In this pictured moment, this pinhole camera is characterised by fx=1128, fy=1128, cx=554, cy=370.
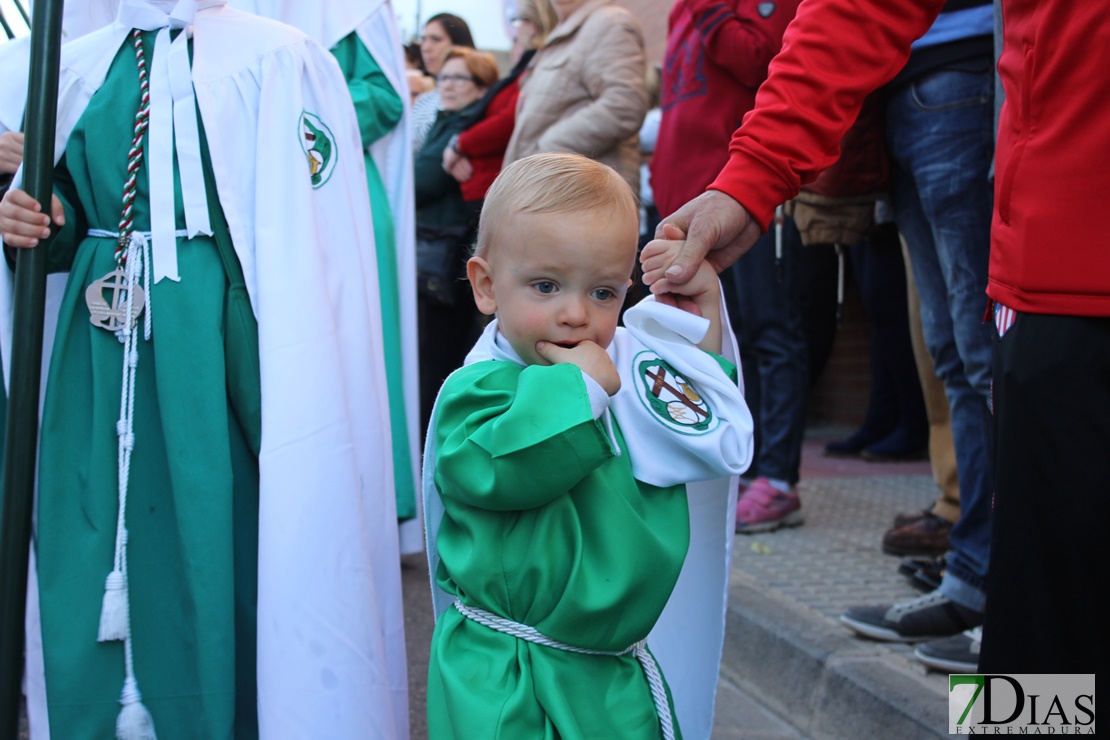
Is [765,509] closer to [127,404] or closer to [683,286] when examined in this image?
[683,286]

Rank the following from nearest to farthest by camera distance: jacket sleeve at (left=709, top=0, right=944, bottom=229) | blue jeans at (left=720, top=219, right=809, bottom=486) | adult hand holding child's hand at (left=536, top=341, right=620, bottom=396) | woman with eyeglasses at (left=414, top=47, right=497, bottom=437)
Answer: adult hand holding child's hand at (left=536, top=341, right=620, bottom=396)
jacket sleeve at (left=709, top=0, right=944, bottom=229)
blue jeans at (left=720, top=219, right=809, bottom=486)
woman with eyeglasses at (left=414, top=47, right=497, bottom=437)

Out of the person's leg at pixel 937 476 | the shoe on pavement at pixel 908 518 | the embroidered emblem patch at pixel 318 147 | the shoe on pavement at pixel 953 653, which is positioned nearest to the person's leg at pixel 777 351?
the shoe on pavement at pixel 908 518

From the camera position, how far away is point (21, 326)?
76.9 inches

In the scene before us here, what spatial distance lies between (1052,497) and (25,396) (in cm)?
165

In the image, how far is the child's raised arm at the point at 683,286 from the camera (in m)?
1.80

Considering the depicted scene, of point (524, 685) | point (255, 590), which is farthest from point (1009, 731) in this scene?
point (255, 590)

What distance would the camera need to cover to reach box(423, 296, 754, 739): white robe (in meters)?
→ 1.71

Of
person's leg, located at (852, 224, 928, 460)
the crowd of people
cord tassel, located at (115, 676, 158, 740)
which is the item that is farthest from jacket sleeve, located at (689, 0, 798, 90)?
cord tassel, located at (115, 676, 158, 740)

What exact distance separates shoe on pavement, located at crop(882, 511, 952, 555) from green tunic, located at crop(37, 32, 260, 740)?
2223 millimetres

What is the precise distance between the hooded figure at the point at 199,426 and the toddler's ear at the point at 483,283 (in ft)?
1.88

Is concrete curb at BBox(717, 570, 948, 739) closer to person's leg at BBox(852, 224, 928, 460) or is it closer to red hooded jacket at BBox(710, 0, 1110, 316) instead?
red hooded jacket at BBox(710, 0, 1110, 316)

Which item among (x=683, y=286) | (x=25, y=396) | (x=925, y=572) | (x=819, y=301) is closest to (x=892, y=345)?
(x=819, y=301)

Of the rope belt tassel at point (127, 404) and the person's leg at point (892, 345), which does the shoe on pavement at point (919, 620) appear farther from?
the person's leg at point (892, 345)

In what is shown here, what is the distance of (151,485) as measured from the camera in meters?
2.20
